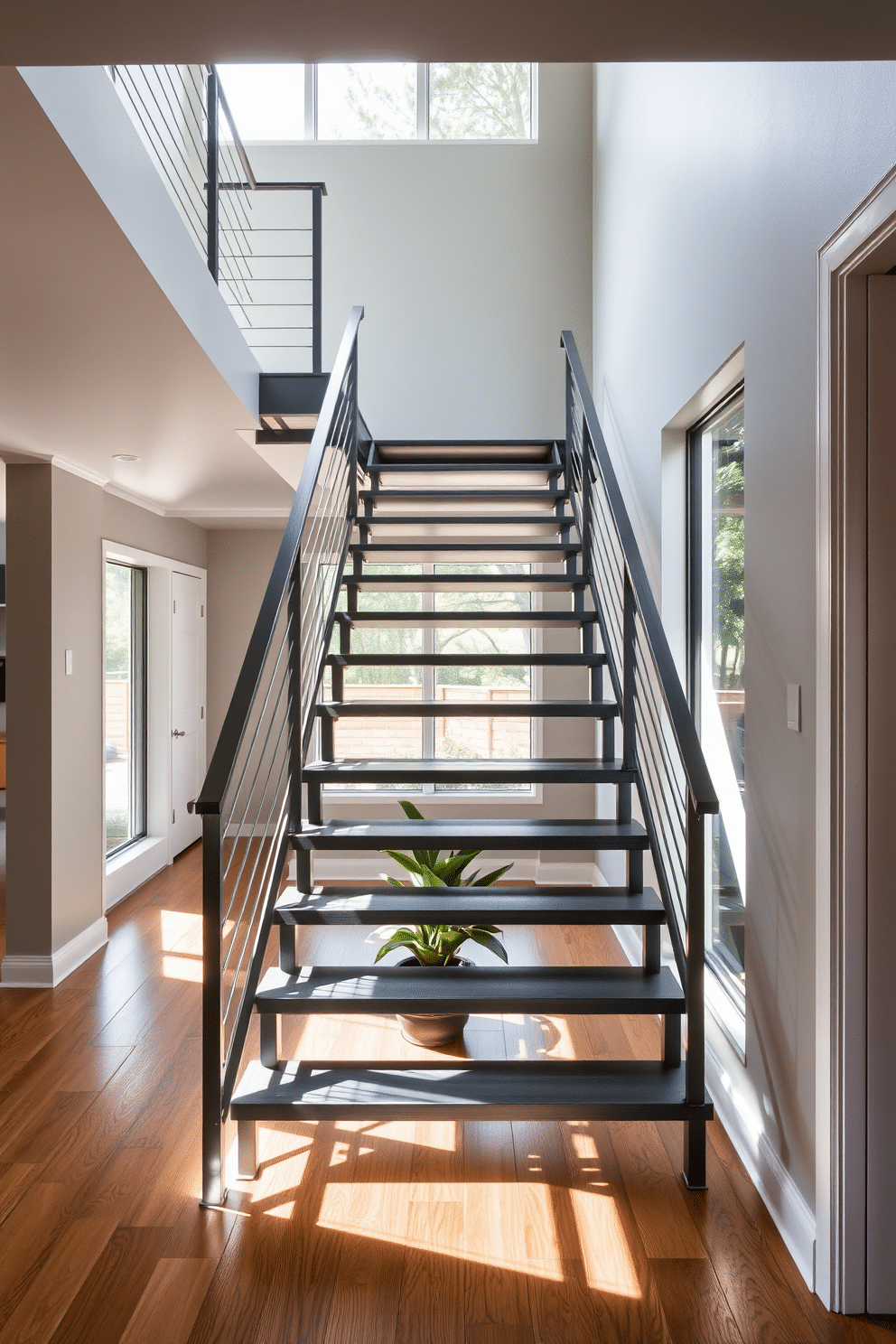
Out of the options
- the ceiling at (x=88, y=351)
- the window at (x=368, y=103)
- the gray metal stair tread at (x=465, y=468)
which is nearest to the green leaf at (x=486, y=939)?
the ceiling at (x=88, y=351)

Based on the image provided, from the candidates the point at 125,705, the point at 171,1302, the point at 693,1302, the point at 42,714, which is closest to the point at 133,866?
the point at 125,705

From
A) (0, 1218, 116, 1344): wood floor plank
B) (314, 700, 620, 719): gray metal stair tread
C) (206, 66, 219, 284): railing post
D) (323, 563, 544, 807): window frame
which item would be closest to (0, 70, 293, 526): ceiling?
(206, 66, 219, 284): railing post

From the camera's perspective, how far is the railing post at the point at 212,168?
3031mm

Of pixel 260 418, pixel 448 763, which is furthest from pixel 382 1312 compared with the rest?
pixel 260 418

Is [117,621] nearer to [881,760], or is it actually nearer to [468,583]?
[468,583]

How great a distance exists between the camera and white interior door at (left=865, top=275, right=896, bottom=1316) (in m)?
1.79

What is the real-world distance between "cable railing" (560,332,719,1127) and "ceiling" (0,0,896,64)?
132cm

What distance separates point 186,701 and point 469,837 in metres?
4.18

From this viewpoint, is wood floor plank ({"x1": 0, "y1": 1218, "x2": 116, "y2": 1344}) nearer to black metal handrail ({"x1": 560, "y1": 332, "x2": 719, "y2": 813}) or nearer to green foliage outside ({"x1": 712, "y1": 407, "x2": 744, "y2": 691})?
black metal handrail ({"x1": 560, "y1": 332, "x2": 719, "y2": 813})

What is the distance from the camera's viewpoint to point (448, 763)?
2949 millimetres

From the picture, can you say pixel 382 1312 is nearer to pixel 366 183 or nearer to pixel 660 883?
pixel 660 883

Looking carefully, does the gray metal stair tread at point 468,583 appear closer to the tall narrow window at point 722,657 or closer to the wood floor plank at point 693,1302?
the tall narrow window at point 722,657

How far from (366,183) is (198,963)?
441 centimetres

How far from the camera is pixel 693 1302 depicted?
1.85 meters
